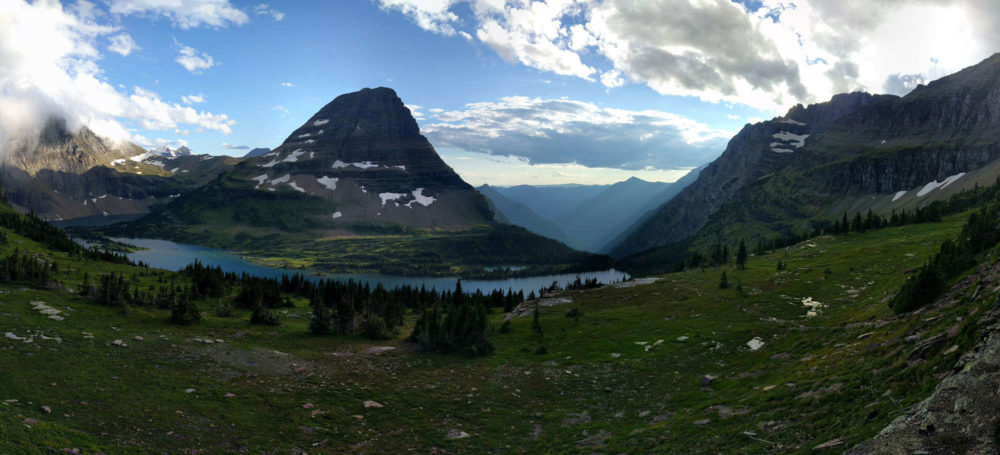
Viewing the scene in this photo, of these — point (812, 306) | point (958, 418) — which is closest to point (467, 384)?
point (958, 418)

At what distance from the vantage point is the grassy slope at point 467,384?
19062 millimetres

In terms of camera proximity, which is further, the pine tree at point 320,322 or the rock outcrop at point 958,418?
the pine tree at point 320,322

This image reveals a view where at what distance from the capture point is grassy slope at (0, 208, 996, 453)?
62.5ft

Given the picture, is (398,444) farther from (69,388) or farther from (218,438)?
(69,388)

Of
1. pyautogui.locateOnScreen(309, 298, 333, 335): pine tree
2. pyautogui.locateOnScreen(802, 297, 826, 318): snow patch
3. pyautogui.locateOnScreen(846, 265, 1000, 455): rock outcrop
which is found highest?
pyautogui.locateOnScreen(846, 265, 1000, 455): rock outcrop

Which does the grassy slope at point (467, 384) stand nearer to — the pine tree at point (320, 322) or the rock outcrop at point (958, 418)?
the rock outcrop at point (958, 418)

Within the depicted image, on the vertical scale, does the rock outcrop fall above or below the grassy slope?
above

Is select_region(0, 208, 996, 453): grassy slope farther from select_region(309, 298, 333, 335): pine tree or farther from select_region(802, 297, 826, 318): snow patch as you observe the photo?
select_region(309, 298, 333, 335): pine tree

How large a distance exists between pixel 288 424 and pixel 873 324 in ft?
Result: 121

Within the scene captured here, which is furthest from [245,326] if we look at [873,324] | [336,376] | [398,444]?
[873,324]

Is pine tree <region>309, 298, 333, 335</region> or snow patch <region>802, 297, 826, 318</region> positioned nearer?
snow patch <region>802, 297, 826, 318</region>

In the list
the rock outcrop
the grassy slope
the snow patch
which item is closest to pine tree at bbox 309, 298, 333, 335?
the grassy slope

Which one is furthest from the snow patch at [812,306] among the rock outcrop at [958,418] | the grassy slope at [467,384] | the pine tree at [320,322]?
the pine tree at [320,322]

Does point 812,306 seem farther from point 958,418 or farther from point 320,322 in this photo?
point 320,322
